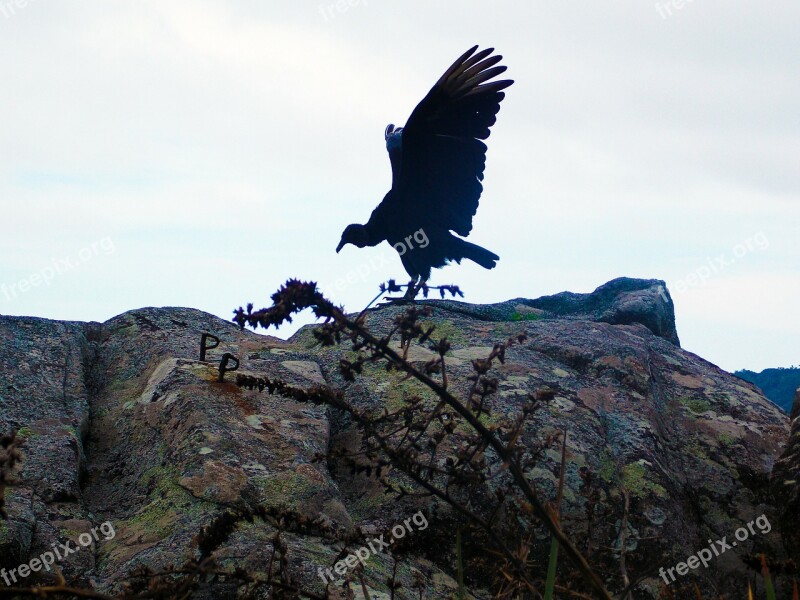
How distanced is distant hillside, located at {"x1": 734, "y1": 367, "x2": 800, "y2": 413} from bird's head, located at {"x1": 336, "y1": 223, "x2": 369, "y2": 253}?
3791 millimetres

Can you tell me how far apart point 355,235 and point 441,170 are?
3.33 feet

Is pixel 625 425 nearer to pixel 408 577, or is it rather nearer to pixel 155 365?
pixel 408 577

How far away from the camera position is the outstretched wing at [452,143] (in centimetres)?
619

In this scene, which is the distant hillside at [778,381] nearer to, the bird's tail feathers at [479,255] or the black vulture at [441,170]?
the bird's tail feathers at [479,255]

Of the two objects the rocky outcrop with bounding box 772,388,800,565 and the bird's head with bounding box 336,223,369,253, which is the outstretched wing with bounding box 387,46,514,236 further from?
the rocky outcrop with bounding box 772,388,800,565

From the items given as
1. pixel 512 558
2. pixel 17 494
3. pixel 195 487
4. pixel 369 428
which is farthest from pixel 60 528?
pixel 512 558

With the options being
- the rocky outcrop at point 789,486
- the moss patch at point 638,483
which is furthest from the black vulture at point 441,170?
the rocky outcrop at point 789,486

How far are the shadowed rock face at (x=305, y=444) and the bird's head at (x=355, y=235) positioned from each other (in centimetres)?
223

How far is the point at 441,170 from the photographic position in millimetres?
6578

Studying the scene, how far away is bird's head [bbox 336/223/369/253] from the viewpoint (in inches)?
279

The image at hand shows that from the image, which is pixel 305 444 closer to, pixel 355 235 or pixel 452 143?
pixel 452 143

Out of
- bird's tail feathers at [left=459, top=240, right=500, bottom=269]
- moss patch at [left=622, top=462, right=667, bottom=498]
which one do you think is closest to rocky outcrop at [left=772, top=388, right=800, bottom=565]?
moss patch at [left=622, top=462, right=667, bottom=498]

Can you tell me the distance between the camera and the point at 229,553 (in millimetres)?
2359

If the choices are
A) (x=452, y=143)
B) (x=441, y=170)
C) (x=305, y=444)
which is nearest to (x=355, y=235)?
(x=441, y=170)
